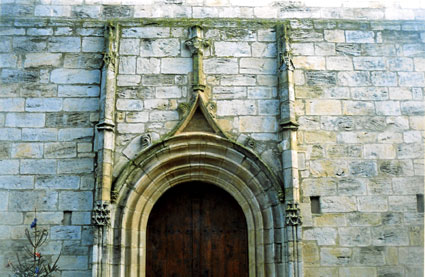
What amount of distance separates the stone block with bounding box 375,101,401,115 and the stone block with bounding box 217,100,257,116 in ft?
5.51

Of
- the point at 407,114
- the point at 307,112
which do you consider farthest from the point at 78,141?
the point at 407,114

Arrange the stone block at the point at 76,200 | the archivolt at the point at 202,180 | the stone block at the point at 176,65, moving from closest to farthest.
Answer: the archivolt at the point at 202,180, the stone block at the point at 76,200, the stone block at the point at 176,65

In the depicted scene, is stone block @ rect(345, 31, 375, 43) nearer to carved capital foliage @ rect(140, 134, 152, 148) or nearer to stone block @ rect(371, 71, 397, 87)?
stone block @ rect(371, 71, 397, 87)

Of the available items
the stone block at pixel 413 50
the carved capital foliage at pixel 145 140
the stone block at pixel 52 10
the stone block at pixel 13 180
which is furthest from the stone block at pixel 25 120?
the stone block at pixel 413 50

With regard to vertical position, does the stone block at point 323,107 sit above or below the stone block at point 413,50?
below

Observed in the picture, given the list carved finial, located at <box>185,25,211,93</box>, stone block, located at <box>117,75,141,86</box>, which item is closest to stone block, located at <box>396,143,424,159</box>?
carved finial, located at <box>185,25,211,93</box>

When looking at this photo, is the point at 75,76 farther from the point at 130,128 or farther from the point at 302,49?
the point at 302,49

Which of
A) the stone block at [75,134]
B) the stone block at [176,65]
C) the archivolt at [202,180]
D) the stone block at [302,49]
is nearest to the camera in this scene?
the archivolt at [202,180]

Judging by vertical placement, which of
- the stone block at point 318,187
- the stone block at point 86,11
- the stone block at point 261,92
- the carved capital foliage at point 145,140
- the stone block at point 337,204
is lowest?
Result: the stone block at point 337,204

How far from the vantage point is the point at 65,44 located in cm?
693

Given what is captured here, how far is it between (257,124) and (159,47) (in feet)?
5.48

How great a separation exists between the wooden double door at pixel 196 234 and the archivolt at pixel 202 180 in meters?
0.19

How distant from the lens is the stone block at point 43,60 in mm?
6852

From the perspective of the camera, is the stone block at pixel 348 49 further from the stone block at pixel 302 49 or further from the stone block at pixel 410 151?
the stone block at pixel 410 151
